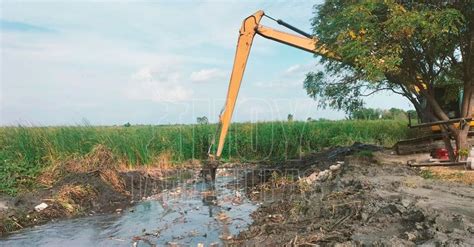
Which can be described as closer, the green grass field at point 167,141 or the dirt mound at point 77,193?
the dirt mound at point 77,193

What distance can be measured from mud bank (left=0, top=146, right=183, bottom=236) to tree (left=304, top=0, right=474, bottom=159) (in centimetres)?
709

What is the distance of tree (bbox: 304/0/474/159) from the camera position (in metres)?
10.1

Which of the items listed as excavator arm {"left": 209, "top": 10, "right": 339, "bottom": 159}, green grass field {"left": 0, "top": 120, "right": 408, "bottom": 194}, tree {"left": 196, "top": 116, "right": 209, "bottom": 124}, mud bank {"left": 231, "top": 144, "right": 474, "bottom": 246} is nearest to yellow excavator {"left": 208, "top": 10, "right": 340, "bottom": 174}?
excavator arm {"left": 209, "top": 10, "right": 339, "bottom": 159}

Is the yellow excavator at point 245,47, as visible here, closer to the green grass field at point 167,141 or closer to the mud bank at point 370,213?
the mud bank at point 370,213

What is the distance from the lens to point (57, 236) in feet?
28.7

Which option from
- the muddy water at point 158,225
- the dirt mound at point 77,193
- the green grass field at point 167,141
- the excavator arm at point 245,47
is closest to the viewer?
the muddy water at point 158,225

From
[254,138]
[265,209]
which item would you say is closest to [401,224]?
[265,209]

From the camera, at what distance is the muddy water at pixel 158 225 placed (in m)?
8.19

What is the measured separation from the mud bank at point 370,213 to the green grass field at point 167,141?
7.37 metres

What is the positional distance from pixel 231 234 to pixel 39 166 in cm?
784

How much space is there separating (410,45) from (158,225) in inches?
308

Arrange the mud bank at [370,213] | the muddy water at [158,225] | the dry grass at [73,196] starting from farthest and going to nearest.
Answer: the dry grass at [73,196] < the muddy water at [158,225] < the mud bank at [370,213]

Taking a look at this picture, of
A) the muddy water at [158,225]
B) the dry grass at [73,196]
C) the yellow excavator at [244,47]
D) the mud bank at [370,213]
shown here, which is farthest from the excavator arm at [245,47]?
the dry grass at [73,196]

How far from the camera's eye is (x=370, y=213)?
22.8 feet
